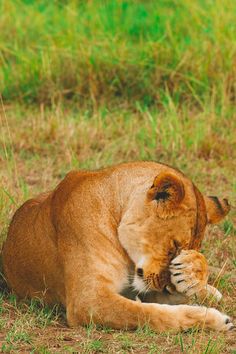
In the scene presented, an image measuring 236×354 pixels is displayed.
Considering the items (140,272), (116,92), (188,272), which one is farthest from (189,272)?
(116,92)

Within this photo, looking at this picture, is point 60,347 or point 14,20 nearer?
point 60,347

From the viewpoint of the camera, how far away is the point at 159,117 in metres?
6.44

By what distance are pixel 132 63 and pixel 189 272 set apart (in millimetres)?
3258

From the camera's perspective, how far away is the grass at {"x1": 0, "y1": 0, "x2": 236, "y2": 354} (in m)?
5.92

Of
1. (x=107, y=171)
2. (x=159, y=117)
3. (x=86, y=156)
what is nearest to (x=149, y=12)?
(x=159, y=117)

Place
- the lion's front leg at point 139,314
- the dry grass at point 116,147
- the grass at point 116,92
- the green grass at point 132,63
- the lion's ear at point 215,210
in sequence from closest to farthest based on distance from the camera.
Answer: the lion's front leg at point 139,314, the lion's ear at point 215,210, the dry grass at point 116,147, the grass at point 116,92, the green grass at point 132,63

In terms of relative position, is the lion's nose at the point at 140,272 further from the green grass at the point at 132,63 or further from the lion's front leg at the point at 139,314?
the green grass at the point at 132,63

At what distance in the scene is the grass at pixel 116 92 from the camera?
19.4 feet

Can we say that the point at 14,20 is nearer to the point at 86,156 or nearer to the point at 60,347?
the point at 86,156

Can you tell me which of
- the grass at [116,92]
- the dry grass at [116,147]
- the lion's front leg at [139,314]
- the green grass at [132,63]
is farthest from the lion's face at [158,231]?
the green grass at [132,63]

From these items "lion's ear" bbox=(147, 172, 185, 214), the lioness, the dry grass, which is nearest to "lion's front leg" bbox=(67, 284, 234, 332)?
the lioness

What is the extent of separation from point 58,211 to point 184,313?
66 cm

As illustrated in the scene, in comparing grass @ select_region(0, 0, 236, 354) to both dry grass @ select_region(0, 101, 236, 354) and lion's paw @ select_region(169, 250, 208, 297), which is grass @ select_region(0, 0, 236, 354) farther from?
lion's paw @ select_region(169, 250, 208, 297)

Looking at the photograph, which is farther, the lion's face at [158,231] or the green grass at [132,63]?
the green grass at [132,63]
